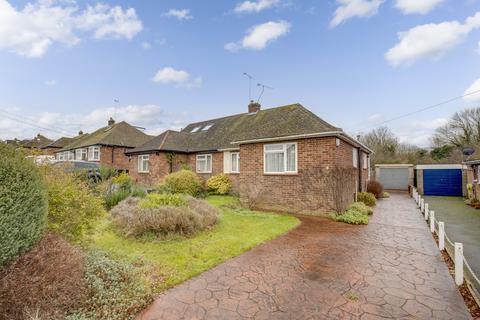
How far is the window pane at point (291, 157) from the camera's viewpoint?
1062cm

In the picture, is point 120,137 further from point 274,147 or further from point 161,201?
point 161,201

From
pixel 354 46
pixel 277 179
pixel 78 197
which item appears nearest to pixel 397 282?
pixel 78 197

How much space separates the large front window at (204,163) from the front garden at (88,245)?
30.7ft

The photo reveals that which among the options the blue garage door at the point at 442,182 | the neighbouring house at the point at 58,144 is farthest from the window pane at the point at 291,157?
the neighbouring house at the point at 58,144

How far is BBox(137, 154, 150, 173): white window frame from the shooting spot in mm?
19470

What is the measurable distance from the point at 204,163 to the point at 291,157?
8979 millimetres

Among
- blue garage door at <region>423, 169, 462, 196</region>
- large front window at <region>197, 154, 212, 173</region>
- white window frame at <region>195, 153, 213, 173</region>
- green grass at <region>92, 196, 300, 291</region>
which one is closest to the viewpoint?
green grass at <region>92, 196, 300, 291</region>

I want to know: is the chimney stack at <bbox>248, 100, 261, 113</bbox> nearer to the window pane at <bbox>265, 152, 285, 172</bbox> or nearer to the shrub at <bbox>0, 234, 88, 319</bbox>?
the window pane at <bbox>265, 152, 285, 172</bbox>

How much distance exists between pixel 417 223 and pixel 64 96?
20507 mm

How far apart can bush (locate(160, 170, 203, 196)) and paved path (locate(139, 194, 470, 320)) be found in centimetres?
871

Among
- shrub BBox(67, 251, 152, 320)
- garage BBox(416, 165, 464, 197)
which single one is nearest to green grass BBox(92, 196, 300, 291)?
shrub BBox(67, 251, 152, 320)

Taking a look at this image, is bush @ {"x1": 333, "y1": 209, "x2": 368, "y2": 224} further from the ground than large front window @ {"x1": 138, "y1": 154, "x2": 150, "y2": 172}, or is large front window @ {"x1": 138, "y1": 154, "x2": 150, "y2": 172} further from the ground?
large front window @ {"x1": 138, "y1": 154, "x2": 150, "y2": 172}

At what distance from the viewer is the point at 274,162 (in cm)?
1120

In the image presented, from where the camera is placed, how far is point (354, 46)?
12.1 m
